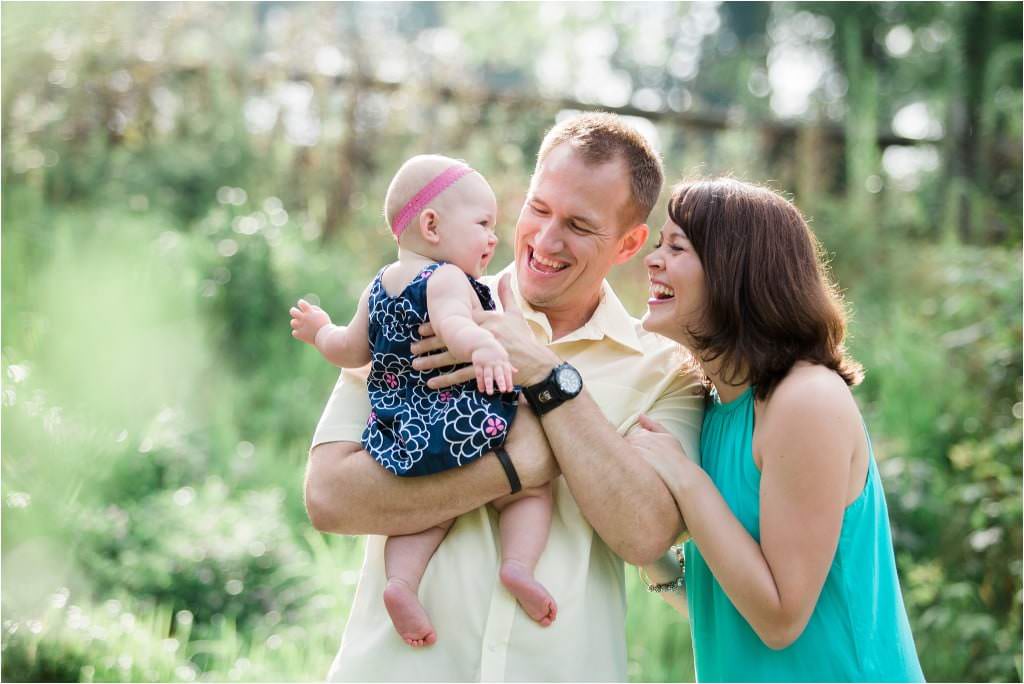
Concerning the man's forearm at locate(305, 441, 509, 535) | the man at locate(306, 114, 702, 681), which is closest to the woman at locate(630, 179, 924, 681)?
the man at locate(306, 114, 702, 681)

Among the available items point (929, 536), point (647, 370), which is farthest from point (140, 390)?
point (929, 536)

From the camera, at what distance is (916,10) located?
10414 mm

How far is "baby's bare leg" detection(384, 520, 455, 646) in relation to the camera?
2131 mm

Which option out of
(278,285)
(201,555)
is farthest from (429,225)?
(278,285)

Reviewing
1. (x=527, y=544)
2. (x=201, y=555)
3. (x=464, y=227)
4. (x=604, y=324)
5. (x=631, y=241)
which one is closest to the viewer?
(x=527, y=544)

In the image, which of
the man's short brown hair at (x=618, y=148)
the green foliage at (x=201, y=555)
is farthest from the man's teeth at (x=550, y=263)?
the green foliage at (x=201, y=555)

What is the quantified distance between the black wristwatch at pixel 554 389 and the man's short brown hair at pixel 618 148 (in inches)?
24.4

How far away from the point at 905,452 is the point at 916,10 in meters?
6.74

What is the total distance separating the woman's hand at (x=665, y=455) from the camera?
2137 mm

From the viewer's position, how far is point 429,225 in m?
2.26

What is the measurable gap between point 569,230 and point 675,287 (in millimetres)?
406

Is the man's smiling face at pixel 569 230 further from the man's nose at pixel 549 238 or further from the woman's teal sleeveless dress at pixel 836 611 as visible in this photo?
the woman's teal sleeveless dress at pixel 836 611

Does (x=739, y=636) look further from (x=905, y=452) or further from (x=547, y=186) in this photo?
(x=905, y=452)

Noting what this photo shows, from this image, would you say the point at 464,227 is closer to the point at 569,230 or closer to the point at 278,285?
the point at 569,230
